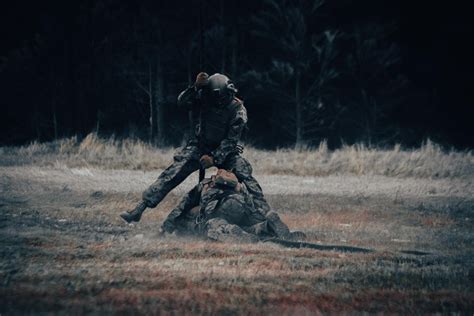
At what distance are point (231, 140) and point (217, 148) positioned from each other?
0.22m

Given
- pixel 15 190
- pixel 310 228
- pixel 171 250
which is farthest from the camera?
pixel 15 190

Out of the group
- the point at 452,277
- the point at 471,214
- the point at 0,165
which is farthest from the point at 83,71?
the point at 452,277

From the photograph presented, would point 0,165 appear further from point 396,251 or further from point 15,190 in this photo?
point 396,251

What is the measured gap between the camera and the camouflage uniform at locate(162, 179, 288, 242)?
931 centimetres

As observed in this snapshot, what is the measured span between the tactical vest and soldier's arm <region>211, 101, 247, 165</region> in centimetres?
10

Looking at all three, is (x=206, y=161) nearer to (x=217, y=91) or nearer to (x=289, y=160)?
(x=217, y=91)

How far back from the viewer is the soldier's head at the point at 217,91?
31.9 ft

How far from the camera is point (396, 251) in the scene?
8297mm

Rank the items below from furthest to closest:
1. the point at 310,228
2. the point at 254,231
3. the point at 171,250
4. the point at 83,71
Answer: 1. the point at 83,71
2. the point at 310,228
3. the point at 254,231
4. the point at 171,250

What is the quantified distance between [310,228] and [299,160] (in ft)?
28.8

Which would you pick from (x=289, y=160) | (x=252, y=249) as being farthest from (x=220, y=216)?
(x=289, y=160)

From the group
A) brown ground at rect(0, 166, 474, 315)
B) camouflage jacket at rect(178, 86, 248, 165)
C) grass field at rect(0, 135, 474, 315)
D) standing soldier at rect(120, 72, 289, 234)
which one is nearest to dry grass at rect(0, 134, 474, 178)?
grass field at rect(0, 135, 474, 315)

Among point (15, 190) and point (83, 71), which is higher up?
point (83, 71)

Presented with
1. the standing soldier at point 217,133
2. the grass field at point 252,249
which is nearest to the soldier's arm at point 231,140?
the standing soldier at point 217,133
